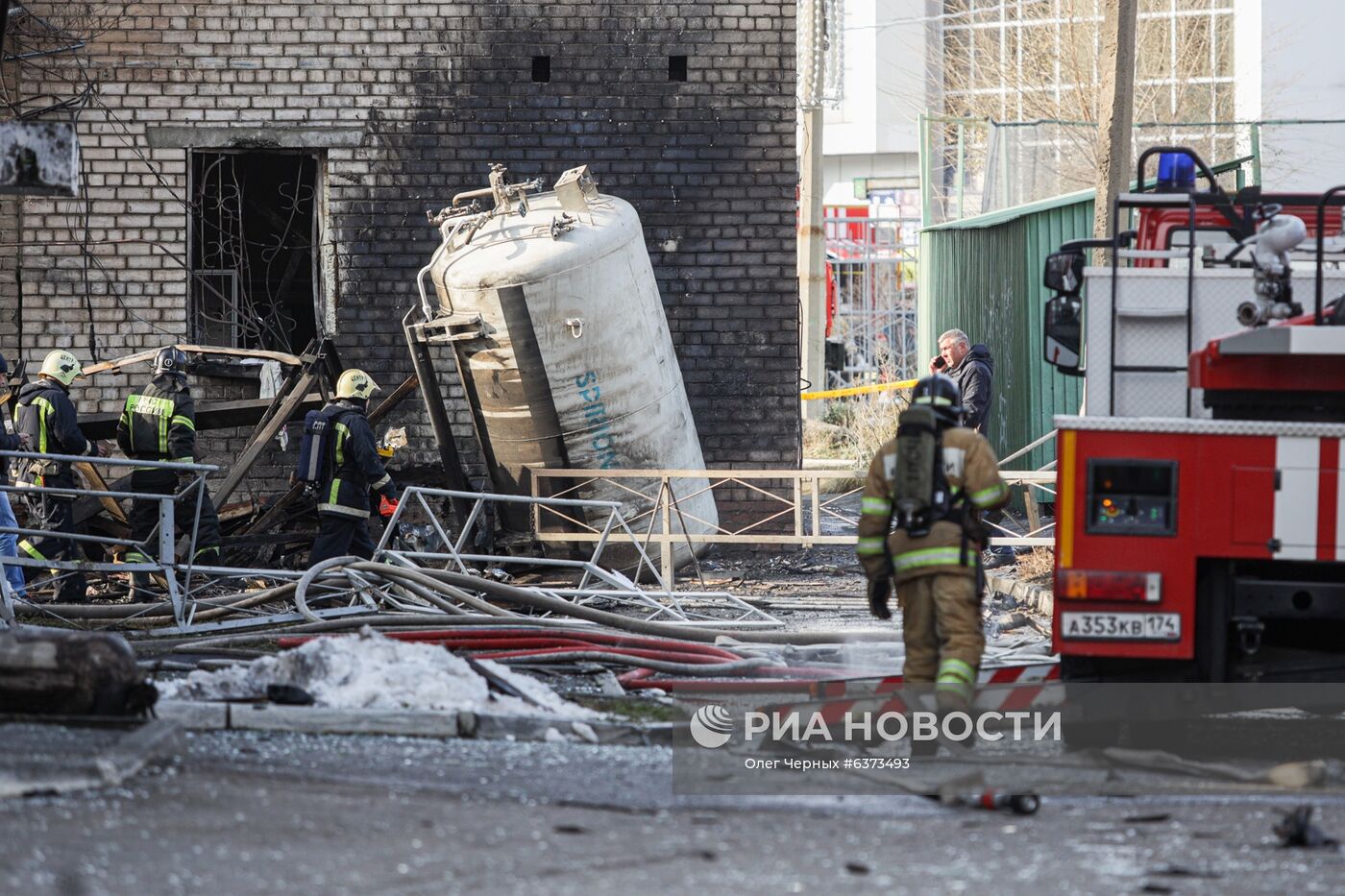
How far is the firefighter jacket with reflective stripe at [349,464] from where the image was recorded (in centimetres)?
1052

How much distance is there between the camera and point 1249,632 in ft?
19.9

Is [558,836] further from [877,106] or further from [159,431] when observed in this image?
[877,106]

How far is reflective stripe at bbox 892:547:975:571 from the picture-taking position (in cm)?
623

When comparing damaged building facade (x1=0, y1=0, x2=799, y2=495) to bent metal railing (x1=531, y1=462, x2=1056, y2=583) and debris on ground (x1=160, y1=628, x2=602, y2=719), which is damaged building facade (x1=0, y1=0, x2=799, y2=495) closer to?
bent metal railing (x1=531, y1=462, x2=1056, y2=583)

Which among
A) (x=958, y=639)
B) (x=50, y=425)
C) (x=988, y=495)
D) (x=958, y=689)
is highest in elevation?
(x=988, y=495)

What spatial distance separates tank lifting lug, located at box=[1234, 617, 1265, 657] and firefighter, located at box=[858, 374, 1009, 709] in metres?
0.94

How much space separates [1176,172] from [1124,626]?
2.26 metres

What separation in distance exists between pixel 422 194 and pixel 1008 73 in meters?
24.1

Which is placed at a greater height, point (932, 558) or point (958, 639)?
point (932, 558)

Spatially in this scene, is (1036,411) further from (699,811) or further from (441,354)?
(699,811)

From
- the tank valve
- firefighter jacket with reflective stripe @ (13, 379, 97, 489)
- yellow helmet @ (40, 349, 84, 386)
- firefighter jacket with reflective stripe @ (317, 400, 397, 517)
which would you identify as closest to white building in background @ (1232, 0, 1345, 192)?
the tank valve

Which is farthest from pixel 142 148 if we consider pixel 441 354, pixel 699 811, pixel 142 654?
pixel 699 811

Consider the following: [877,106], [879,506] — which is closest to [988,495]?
[879,506]

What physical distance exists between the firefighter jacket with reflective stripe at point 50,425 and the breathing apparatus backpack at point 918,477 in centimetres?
675
